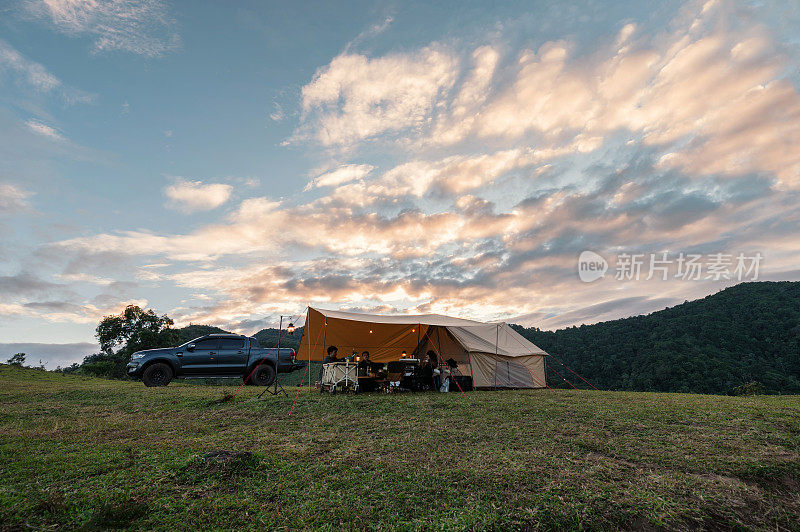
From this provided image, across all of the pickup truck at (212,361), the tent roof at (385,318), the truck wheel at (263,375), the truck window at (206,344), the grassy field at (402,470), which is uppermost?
the tent roof at (385,318)

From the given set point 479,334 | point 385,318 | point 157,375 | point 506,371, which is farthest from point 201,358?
point 506,371

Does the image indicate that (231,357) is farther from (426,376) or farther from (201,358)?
(426,376)

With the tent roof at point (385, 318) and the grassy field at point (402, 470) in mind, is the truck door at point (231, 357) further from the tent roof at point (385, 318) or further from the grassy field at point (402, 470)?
the grassy field at point (402, 470)

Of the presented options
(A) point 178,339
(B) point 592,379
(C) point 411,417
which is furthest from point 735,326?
(A) point 178,339

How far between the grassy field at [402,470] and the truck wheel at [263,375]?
17.3 feet

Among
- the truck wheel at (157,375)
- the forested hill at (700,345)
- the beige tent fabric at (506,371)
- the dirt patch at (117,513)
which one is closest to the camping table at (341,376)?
the beige tent fabric at (506,371)

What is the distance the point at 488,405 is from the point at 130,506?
663cm

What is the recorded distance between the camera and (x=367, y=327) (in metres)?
13.0

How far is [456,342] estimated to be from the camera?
12930 mm

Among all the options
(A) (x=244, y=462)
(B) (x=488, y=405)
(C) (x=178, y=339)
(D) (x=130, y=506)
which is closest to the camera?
(D) (x=130, y=506)

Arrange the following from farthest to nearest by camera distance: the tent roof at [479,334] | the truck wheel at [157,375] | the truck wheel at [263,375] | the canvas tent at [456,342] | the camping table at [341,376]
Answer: the canvas tent at [456,342] → the truck wheel at [263,375] → the tent roof at [479,334] → the truck wheel at [157,375] → the camping table at [341,376]

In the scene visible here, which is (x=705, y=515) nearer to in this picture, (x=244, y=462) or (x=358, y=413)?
(x=244, y=462)

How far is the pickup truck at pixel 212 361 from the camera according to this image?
10.7 m

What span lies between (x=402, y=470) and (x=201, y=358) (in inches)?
379
